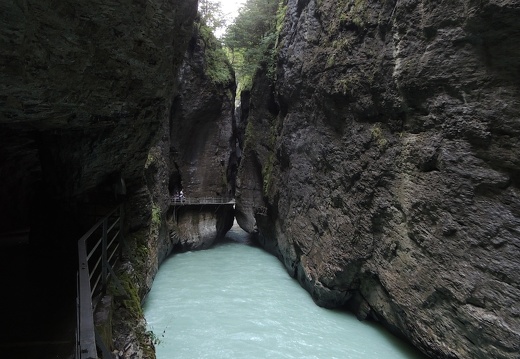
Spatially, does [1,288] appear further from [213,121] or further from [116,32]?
[213,121]

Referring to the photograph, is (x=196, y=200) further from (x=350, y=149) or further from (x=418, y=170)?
(x=418, y=170)

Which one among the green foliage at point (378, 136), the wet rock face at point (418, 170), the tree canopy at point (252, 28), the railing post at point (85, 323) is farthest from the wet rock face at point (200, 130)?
the railing post at point (85, 323)

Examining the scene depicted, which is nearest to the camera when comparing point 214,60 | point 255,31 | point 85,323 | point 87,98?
point 85,323

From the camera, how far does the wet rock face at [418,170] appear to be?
527 cm

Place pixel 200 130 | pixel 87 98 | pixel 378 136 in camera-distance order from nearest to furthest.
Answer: pixel 87 98 → pixel 378 136 → pixel 200 130

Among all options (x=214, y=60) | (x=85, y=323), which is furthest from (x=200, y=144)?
(x=85, y=323)

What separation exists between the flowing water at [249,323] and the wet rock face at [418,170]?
2.00 feet

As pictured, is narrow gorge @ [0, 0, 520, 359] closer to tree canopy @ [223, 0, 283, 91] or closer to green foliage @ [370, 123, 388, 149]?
green foliage @ [370, 123, 388, 149]

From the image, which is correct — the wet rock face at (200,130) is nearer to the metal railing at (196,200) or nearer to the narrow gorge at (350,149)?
Answer: the metal railing at (196,200)

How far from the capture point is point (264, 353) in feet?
22.6

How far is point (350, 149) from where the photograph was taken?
923 cm

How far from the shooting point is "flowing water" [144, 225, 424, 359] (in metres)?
7.03

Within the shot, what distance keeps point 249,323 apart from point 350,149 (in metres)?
5.37

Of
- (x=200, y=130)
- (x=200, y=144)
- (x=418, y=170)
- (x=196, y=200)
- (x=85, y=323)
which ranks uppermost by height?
(x=200, y=130)
